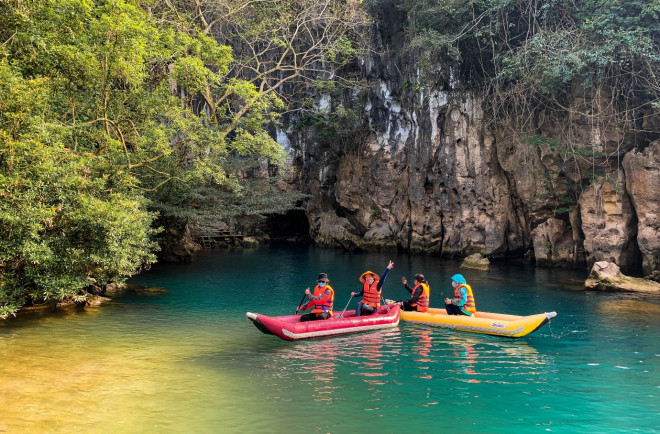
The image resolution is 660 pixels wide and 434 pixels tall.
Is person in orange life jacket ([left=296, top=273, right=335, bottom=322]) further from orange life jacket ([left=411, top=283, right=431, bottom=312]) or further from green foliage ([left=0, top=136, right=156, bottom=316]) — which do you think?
green foliage ([left=0, top=136, right=156, bottom=316])

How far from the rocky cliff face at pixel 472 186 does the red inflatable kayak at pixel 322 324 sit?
1168 centimetres

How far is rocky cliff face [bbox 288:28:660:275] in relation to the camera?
19500 mm

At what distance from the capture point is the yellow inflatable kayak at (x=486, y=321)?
10.6 m

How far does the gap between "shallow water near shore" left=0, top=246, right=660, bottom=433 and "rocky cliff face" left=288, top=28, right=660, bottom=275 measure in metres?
5.78

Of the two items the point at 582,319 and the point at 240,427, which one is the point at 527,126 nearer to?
the point at 582,319

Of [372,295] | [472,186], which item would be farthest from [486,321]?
[472,186]

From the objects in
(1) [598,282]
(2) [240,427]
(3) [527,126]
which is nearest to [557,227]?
(3) [527,126]

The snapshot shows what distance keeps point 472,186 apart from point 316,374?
20.2 m

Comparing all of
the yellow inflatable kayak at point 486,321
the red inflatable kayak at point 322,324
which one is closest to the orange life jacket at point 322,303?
the red inflatable kayak at point 322,324

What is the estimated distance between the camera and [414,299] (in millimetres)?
12570

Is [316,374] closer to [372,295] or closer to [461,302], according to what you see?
[372,295]

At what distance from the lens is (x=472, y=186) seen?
26.4 metres

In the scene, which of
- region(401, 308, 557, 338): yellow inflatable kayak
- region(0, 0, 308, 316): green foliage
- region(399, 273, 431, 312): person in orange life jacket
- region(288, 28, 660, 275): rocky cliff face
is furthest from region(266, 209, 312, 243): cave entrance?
region(401, 308, 557, 338): yellow inflatable kayak

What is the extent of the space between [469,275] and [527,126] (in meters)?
7.37
